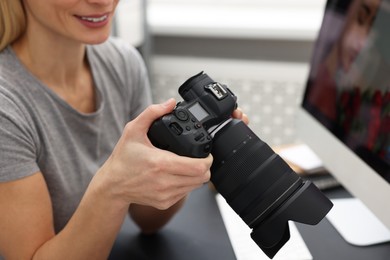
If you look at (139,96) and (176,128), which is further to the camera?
(139,96)

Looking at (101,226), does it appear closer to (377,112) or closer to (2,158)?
(2,158)

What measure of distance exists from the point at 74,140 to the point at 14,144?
0.17 metres

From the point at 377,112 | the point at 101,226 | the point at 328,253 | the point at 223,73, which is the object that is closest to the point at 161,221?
the point at 101,226

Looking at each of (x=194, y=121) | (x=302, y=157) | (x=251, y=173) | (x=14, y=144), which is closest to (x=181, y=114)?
(x=194, y=121)

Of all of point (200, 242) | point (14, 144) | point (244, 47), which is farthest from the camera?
point (244, 47)

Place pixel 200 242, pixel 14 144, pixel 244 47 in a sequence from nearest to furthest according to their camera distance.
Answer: pixel 14 144
pixel 200 242
pixel 244 47

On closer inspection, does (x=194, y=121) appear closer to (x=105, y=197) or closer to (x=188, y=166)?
(x=188, y=166)

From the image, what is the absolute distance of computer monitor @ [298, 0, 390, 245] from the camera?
74 cm

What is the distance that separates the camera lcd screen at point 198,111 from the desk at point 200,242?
29 centimetres

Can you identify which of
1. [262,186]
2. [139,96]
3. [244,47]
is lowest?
[244,47]

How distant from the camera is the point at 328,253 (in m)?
0.77

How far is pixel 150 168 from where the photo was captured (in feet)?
1.84

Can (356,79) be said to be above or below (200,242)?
above

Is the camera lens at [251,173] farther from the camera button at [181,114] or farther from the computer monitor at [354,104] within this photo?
the computer monitor at [354,104]
